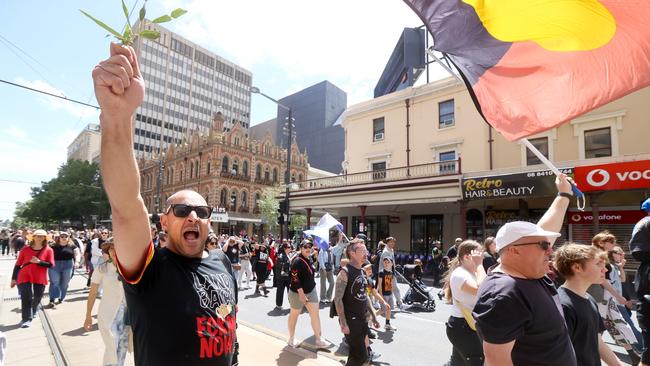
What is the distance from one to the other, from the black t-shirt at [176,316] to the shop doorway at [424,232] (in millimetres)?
20237

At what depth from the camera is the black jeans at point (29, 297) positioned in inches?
296

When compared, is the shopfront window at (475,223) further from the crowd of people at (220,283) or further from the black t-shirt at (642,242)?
the crowd of people at (220,283)

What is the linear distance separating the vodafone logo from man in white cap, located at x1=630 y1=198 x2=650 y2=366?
1020 centimetres

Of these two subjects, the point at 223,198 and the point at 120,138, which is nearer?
the point at 120,138

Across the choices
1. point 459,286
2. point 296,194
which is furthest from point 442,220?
point 459,286

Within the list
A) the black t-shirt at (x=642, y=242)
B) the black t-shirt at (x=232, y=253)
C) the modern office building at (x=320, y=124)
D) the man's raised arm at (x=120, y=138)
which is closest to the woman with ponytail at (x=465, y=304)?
the black t-shirt at (x=642, y=242)

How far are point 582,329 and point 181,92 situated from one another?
8596 centimetres

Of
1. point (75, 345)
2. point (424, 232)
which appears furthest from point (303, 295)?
point (424, 232)

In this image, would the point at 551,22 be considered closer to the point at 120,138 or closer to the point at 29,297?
the point at 120,138

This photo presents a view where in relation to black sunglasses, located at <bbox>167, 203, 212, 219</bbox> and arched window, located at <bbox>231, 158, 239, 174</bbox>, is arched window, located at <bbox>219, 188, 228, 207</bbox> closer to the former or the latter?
arched window, located at <bbox>231, 158, 239, 174</bbox>

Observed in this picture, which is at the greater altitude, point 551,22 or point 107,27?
point 551,22

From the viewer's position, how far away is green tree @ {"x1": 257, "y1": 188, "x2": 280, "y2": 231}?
42344mm

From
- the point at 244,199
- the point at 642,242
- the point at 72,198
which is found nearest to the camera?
the point at 642,242

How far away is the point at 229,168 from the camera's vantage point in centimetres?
4478
